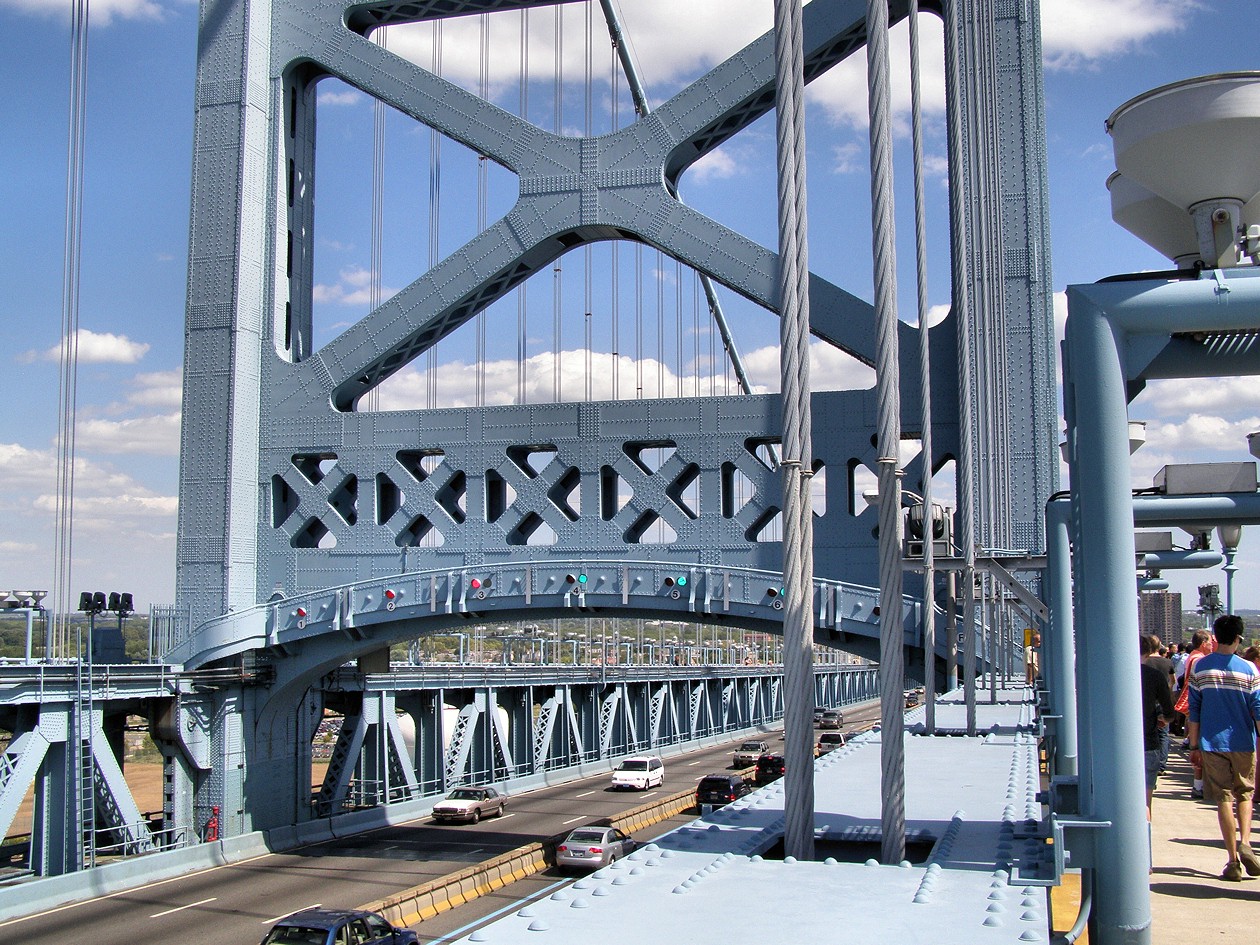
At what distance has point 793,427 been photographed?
7.21 m

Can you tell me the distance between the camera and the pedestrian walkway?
6.49 m

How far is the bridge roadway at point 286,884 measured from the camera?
19.9 meters

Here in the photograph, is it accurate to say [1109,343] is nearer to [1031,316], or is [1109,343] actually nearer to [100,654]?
[1031,316]

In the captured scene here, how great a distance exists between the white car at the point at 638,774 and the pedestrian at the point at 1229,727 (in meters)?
37.9

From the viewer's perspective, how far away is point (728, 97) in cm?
2738

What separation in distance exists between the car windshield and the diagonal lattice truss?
12525 mm

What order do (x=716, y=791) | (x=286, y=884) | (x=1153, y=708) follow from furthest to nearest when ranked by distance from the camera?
(x=716, y=791)
(x=286, y=884)
(x=1153, y=708)

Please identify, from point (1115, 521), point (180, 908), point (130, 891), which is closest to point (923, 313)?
point (1115, 521)

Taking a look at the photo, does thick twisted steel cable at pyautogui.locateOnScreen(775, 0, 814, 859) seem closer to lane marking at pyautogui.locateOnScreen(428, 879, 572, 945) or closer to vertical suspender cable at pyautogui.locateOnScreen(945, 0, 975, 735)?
vertical suspender cable at pyautogui.locateOnScreen(945, 0, 975, 735)

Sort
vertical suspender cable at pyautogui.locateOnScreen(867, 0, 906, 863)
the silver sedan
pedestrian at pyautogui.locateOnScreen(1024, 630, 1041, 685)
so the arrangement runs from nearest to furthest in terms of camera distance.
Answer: vertical suspender cable at pyautogui.locateOnScreen(867, 0, 906, 863) < the silver sedan < pedestrian at pyautogui.locateOnScreen(1024, 630, 1041, 685)

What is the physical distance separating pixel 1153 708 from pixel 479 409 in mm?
19123

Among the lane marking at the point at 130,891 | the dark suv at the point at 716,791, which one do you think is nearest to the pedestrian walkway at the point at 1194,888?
the lane marking at the point at 130,891

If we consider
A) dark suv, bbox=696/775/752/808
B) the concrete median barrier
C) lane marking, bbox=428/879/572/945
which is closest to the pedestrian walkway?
lane marking, bbox=428/879/572/945

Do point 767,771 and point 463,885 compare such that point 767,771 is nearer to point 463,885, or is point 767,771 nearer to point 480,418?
point 480,418
